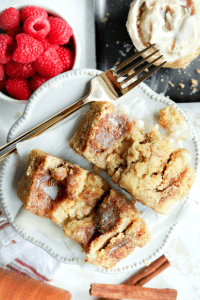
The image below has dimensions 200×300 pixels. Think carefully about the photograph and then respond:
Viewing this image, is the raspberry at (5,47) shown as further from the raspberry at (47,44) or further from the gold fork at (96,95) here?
the gold fork at (96,95)

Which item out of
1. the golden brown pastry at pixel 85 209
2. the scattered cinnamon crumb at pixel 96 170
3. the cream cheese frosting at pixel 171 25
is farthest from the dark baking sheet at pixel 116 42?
the golden brown pastry at pixel 85 209

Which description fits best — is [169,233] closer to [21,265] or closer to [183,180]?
[183,180]

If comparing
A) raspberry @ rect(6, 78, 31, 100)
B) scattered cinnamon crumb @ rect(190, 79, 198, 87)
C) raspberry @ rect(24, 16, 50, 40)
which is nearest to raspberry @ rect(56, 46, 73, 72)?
raspberry @ rect(24, 16, 50, 40)

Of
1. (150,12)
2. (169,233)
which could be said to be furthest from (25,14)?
(169,233)

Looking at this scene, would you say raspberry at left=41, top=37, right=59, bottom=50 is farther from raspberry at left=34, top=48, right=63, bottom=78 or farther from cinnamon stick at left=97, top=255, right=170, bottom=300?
cinnamon stick at left=97, top=255, right=170, bottom=300

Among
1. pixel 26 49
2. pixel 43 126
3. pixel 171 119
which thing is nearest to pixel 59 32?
pixel 26 49

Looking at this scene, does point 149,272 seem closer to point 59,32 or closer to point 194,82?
point 194,82
